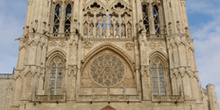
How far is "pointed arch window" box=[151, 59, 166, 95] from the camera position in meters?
19.4

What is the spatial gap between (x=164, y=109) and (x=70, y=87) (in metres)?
6.85

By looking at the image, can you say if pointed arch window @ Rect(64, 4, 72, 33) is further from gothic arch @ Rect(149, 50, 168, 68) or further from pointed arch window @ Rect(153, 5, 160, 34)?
pointed arch window @ Rect(153, 5, 160, 34)

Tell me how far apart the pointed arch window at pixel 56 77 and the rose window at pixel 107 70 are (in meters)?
2.59

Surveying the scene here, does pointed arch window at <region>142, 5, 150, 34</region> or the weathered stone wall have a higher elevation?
pointed arch window at <region>142, 5, 150, 34</region>

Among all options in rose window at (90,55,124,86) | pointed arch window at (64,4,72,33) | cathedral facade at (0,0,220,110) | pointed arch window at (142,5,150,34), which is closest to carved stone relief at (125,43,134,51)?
cathedral facade at (0,0,220,110)

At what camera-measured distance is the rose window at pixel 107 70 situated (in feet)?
66.4

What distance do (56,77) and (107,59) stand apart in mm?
4505

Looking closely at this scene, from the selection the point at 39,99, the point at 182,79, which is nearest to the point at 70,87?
the point at 39,99

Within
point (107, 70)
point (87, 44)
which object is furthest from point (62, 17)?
point (107, 70)

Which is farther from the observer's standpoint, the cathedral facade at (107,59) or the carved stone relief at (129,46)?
the carved stone relief at (129,46)

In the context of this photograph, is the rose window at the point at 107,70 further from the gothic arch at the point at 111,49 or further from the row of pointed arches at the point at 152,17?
the row of pointed arches at the point at 152,17

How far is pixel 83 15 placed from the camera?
22.6m

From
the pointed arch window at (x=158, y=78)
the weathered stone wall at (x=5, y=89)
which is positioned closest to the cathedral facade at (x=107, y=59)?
the pointed arch window at (x=158, y=78)

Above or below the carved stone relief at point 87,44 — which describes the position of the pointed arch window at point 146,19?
above
